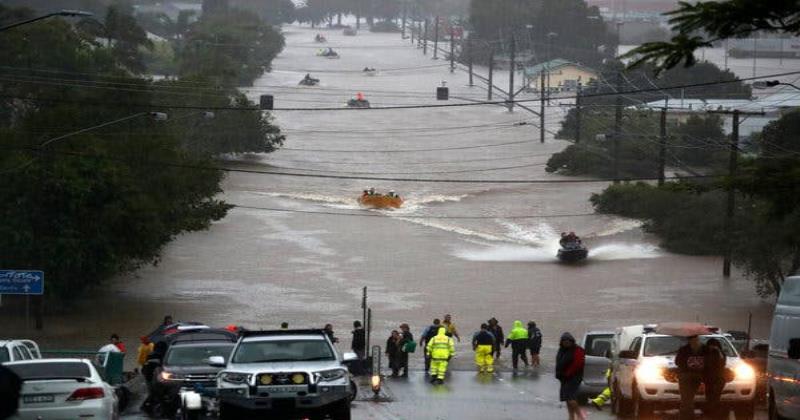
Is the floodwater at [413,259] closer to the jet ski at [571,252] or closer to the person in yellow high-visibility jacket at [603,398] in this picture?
the jet ski at [571,252]

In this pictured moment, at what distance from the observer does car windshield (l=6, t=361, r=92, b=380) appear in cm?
1979

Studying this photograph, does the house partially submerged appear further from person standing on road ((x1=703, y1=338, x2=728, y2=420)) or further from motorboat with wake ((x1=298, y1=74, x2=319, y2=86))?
person standing on road ((x1=703, y1=338, x2=728, y2=420))

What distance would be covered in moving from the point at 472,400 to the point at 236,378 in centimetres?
911

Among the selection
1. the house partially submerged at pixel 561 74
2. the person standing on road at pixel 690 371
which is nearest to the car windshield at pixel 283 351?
the person standing on road at pixel 690 371

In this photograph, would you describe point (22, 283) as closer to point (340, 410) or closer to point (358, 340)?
point (358, 340)

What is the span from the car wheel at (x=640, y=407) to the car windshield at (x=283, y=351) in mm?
5072

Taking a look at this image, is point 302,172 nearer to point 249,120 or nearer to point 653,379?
point 249,120

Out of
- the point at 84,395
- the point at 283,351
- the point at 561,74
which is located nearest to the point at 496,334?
the point at 283,351

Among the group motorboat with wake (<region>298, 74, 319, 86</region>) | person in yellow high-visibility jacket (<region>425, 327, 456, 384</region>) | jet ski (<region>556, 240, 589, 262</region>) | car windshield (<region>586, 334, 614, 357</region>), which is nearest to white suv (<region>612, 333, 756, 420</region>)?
car windshield (<region>586, 334, 614, 357</region>)

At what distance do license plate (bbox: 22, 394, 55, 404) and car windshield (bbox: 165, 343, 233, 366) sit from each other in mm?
5874

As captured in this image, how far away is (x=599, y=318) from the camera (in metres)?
61.1

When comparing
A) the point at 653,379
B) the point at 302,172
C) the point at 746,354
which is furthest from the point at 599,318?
the point at 302,172

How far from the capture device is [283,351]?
20.8m

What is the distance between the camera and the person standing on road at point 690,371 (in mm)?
20688
